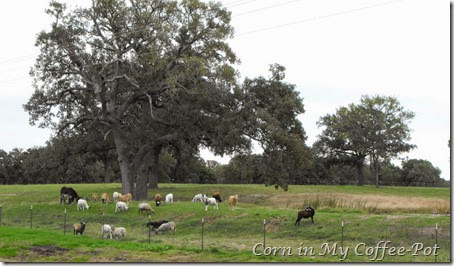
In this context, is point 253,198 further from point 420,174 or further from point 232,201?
point 420,174

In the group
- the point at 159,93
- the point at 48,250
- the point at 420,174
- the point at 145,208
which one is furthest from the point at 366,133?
the point at 48,250

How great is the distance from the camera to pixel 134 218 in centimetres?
3322

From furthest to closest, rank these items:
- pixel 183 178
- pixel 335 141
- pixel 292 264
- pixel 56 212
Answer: pixel 183 178
pixel 335 141
pixel 56 212
pixel 292 264

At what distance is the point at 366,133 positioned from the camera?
78500mm

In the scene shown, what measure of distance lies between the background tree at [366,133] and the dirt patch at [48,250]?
5997cm

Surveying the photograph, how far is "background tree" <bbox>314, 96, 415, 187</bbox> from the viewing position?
77.4m

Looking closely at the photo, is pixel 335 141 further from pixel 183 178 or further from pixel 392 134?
pixel 183 178

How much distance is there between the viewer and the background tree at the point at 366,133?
254 feet

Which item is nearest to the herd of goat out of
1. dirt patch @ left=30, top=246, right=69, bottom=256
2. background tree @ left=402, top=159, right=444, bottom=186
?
dirt patch @ left=30, top=246, right=69, bottom=256

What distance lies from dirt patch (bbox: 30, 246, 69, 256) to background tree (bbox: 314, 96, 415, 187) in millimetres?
59966

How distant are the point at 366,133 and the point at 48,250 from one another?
62.0 metres

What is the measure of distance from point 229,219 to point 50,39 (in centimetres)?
2485

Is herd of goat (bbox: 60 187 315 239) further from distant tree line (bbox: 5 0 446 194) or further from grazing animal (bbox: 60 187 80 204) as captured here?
distant tree line (bbox: 5 0 446 194)

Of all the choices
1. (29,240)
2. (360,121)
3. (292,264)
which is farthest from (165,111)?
(360,121)
